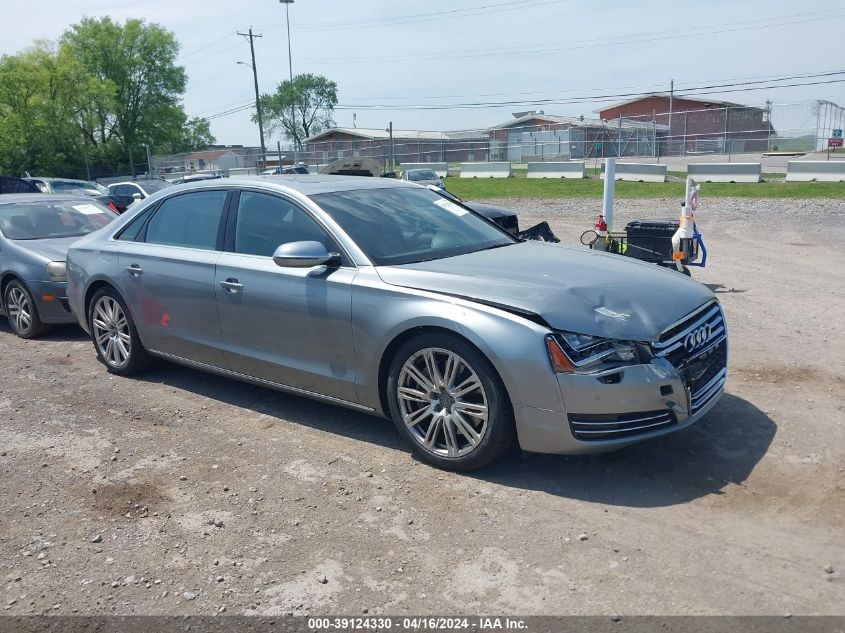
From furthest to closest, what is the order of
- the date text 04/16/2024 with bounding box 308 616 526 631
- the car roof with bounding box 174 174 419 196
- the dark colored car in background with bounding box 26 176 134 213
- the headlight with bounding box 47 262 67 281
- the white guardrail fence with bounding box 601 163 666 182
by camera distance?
the white guardrail fence with bounding box 601 163 666 182 < the dark colored car in background with bounding box 26 176 134 213 < the headlight with bounding box 47 262 67 281 < the car roof with bounding box 174 174 419 196 < the date text 04/16/2024 with bounding box 308 616 526 631

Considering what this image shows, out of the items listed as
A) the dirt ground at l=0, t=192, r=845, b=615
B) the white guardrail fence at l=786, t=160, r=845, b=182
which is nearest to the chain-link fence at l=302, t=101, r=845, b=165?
the white guardrail fence at l=786, t=160, r=845, b=182

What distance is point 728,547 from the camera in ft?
11.3

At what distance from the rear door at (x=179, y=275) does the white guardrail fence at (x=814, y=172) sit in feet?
78.9

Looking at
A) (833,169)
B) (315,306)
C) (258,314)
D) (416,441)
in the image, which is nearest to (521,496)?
(416,441)

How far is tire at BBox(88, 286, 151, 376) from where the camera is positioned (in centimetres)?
626

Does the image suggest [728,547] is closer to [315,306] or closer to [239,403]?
[315,306]

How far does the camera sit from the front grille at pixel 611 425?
3912 mm

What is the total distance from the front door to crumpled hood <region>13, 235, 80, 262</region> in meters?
3.58

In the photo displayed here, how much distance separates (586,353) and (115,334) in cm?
422

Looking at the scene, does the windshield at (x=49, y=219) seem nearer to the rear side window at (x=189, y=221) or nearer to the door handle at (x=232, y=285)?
the rear side window at (x=189, y=221)

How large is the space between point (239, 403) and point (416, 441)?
6.09 feet

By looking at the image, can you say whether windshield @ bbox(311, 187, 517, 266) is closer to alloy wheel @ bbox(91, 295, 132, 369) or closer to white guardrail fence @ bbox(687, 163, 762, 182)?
alloy wheel @ bbox(91, 295, 132, 369)

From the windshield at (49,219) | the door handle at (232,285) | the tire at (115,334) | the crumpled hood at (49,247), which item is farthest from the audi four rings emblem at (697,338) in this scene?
the windshield at (49,219)

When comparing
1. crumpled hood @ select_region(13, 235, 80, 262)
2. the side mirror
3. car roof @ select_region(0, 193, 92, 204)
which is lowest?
crumpled hood @ select_region(13, 235, 80, 262)
